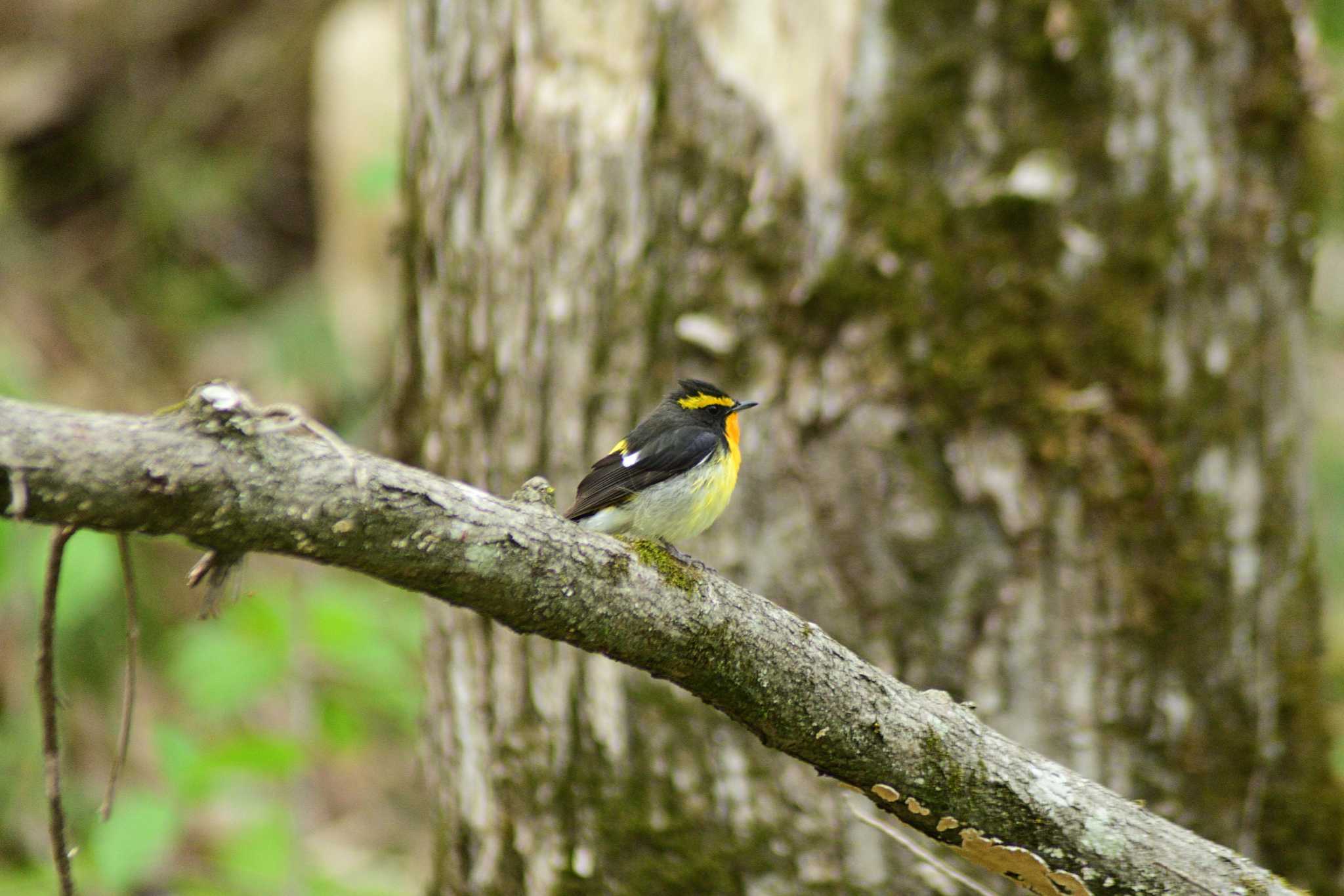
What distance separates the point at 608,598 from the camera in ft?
6.41

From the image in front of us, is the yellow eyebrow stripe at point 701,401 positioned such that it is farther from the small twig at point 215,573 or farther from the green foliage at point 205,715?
the green foliage at point 205,715

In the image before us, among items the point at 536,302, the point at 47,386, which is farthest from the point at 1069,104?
the point at 47,386

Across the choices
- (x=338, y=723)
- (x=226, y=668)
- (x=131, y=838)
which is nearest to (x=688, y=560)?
(x=131, y=838)

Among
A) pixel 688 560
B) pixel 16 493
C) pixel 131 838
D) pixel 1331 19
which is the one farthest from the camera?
pixel 1331 19

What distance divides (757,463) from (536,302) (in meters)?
0.84

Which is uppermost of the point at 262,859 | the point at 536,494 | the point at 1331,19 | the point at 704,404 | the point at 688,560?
the point at 1331,19

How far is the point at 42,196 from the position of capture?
29.8 feet

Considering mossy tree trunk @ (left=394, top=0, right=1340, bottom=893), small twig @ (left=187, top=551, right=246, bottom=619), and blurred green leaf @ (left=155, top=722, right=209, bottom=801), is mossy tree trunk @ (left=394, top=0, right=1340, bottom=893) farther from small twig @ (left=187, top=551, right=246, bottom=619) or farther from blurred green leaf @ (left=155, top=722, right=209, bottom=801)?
small twig @ (left=187, top=551, right=246, bottom=619)

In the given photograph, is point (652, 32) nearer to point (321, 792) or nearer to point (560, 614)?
point (560, 614)

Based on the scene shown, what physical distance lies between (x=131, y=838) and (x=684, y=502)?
2059 mm

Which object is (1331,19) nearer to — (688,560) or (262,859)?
(688,560)

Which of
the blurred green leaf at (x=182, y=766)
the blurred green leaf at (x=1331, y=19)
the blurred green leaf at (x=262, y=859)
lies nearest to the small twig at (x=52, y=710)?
the blurred green leaf at (x=182, y=766)

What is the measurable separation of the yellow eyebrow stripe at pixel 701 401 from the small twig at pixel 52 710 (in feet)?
5.91

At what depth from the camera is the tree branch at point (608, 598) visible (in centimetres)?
150
